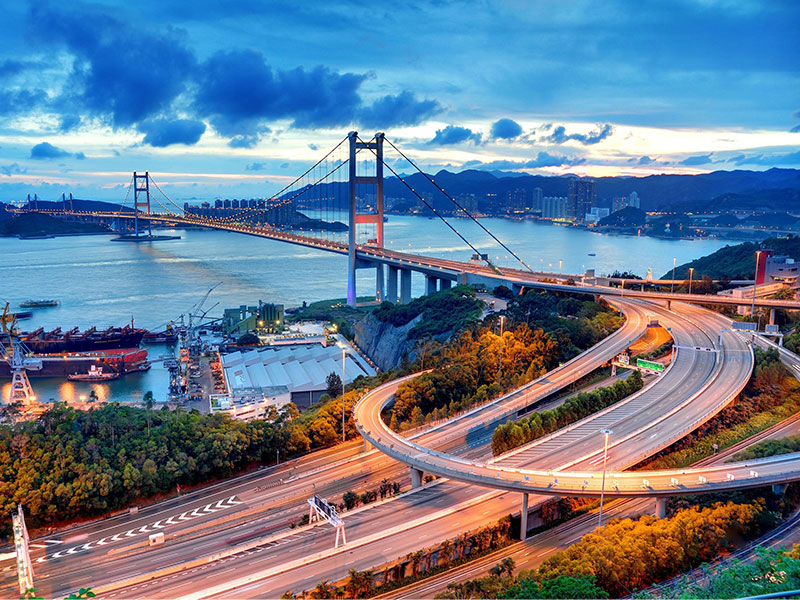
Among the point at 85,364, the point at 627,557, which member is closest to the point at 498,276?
the point at 85,364

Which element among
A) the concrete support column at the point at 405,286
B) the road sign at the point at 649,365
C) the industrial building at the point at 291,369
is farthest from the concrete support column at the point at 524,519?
the concrete support column at the point at 405,286

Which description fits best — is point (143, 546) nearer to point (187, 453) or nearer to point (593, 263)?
point (187, 453)

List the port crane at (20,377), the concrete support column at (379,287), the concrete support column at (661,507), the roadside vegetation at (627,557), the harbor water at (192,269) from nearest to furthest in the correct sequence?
the roadside vegetation at (627,557) < the concrete support column at (661,507) < the port crane at (20,377) < the harbor water at (192,269) < the concrete support column at (379,287)

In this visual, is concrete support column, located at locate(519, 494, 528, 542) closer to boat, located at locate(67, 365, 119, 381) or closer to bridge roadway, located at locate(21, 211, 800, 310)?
bridge roadway, located at locate(21, 211, 800, 310)

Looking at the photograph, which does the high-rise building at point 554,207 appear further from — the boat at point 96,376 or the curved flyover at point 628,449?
the curved flyover at point 628,449

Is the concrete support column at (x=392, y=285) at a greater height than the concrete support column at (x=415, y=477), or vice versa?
the concrete support column at (x=392, y=285)

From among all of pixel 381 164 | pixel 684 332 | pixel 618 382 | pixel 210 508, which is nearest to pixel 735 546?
pixel 618 382
